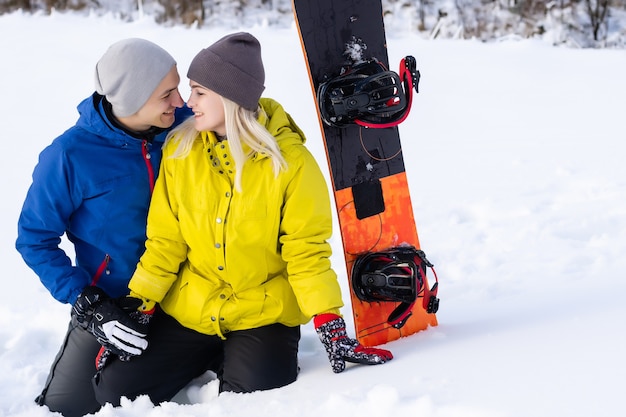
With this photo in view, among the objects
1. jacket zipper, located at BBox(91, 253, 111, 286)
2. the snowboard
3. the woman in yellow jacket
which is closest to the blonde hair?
the woman in yellow jacket

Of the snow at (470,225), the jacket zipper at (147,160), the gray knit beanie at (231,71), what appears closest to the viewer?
the snow at (470,225)

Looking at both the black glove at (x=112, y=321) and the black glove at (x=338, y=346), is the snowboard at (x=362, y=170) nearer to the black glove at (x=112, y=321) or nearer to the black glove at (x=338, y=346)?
the black glove at (x=338, y=346)

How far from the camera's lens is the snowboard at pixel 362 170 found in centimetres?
268

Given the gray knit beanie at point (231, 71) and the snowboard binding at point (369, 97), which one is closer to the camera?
the gray knit beanie at point (231, 71)

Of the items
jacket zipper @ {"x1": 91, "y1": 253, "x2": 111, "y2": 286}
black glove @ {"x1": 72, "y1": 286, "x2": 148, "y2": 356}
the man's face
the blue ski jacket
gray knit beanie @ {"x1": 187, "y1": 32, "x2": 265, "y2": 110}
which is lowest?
black glove @ {"x1": 72, "y1": 286, "x2": 148, "y2": 356}

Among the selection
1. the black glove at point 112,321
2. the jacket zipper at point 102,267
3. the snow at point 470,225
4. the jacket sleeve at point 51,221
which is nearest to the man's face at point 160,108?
the jacket sleeve at point 51,221

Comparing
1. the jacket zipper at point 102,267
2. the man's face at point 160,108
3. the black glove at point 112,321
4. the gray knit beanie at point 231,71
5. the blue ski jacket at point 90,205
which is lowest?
the black glove at point 112,321

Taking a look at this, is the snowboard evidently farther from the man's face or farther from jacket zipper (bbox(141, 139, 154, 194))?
jacket zipper (bbox(141, 139, 154, 194))

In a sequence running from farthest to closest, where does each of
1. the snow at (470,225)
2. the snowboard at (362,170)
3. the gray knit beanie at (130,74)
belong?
the snowboard at (362,170), the gray knit beanie at (130,74), the snow at (470,225)

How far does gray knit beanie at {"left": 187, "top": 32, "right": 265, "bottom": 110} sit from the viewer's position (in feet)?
7.54

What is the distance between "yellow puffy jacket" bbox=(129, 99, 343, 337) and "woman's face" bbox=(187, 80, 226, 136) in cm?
6

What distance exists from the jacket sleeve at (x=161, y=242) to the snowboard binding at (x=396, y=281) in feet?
2.18

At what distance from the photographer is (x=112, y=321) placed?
2.37 m

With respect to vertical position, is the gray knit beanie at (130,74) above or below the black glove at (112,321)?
above
